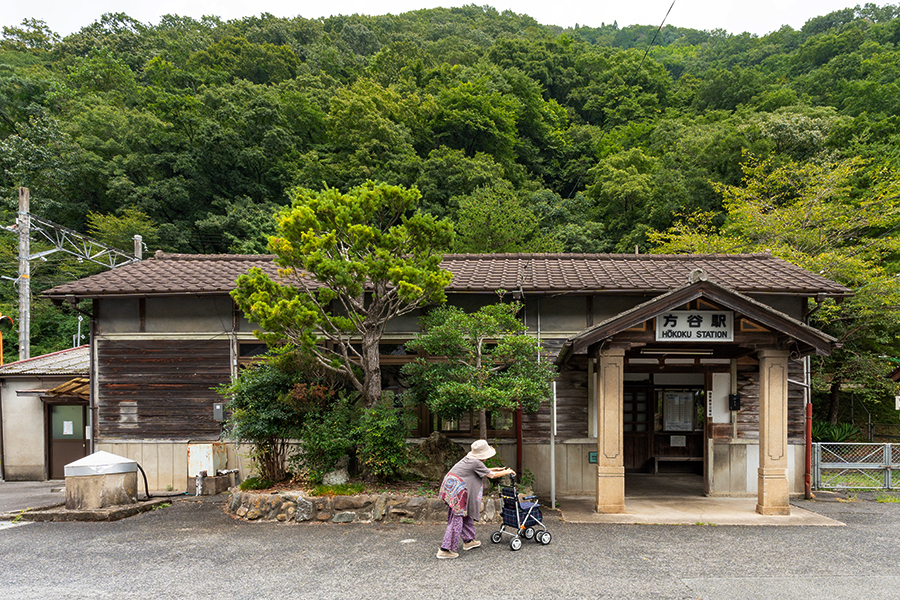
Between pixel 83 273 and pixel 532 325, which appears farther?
pixel 83 273

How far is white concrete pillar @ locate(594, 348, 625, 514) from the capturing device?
843 centimetres

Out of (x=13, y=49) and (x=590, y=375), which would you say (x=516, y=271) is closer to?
(x=590, y=375)

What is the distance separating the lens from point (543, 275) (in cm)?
1081

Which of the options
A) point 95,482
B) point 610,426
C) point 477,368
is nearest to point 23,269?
point 95,482

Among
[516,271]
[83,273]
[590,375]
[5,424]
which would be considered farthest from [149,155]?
[590,375]

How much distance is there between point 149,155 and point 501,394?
27738 mm

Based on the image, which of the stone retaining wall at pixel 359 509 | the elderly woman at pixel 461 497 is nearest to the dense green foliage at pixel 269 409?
the stone retaining wall at pixel 359 509

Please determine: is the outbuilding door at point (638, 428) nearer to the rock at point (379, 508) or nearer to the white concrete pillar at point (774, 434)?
the white concrete pillar at point (774, 434)

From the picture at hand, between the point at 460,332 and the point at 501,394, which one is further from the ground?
the point at 460,332

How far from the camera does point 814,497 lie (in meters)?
10.0

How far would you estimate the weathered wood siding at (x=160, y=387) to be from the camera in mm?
10797

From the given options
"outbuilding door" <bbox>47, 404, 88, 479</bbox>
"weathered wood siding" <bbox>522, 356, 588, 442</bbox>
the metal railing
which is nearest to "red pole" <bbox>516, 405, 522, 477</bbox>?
"weathered wood siding" <bbox>522, 356, 588, 442</bbox>

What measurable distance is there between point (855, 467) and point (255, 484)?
1202 centimetres

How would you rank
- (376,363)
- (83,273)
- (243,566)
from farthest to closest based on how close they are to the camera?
1. (83,273)
2. (376,363)
3. (243,566)
